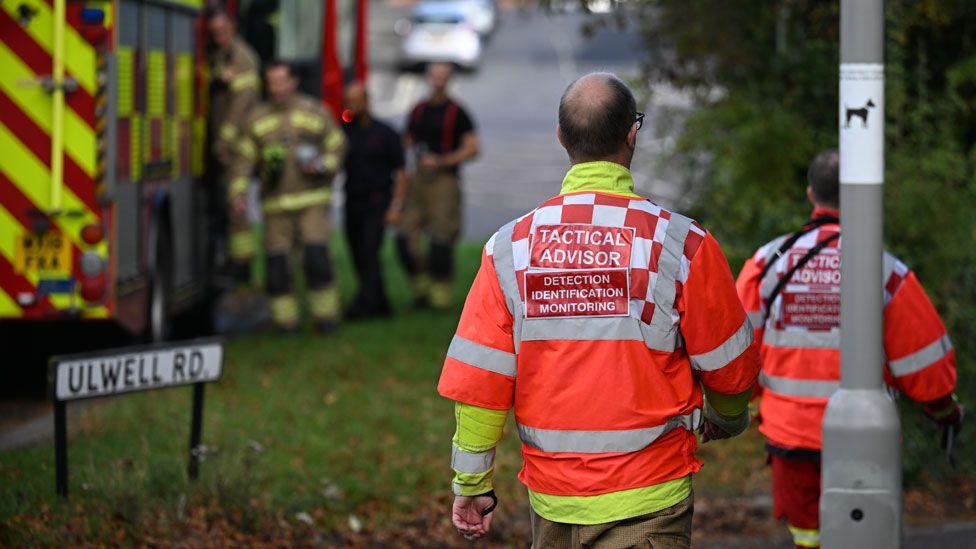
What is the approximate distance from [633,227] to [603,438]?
50cm

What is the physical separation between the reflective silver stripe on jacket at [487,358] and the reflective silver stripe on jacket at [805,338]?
1.60 meters

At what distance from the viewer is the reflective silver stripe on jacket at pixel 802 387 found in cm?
508

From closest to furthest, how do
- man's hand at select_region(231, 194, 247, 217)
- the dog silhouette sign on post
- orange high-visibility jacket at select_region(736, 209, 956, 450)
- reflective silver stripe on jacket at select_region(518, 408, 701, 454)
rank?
reflective silver stripe on jacket at select_region(518, 408, 701, 454)
the dog silhouette sign on post
orange high-visibility jacket at select_region(736, 209, 956, 450)
man's hand at select_region(231, 194, 247, 217)

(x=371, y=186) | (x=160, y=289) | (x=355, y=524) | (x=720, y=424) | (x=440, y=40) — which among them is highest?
(x=440, y=40)

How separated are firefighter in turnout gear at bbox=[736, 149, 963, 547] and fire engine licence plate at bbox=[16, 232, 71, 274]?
485 cm

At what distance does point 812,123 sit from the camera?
977cm

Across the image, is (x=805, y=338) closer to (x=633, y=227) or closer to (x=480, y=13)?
(x=633, y=227)

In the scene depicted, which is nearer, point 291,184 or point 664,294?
point 664,294

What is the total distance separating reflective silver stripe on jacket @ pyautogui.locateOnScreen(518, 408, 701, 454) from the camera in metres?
3.69

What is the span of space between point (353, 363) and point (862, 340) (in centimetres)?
653

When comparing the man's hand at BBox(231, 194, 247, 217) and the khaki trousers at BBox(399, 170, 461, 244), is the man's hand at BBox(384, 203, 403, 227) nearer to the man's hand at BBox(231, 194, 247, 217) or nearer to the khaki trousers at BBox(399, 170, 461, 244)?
the khaki trousers at BBox(399, 170, 461, 244)

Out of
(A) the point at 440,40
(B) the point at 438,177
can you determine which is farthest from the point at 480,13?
(B) the point at 438,177

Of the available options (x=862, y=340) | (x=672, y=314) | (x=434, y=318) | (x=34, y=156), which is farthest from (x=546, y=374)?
(x=434, y=318)

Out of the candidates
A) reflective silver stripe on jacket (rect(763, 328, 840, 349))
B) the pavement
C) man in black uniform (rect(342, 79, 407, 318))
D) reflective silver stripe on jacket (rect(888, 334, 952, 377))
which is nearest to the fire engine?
man in black uniform (rect(342, 79, 407, 318))
